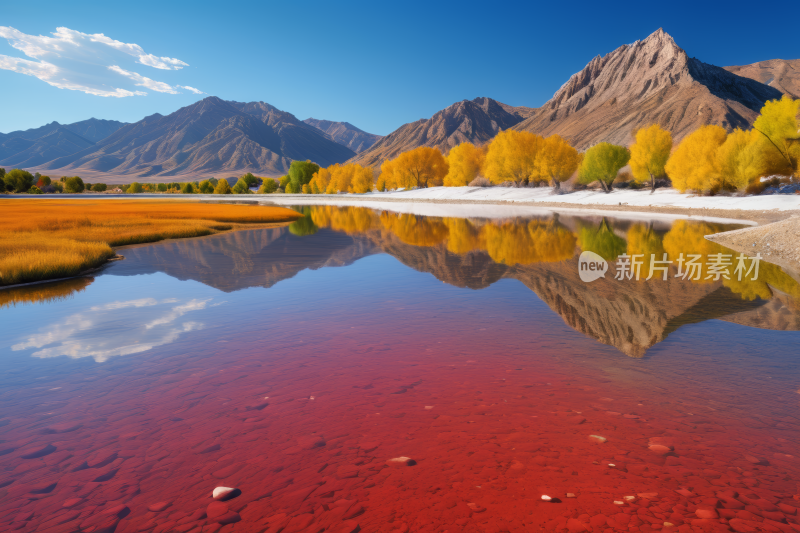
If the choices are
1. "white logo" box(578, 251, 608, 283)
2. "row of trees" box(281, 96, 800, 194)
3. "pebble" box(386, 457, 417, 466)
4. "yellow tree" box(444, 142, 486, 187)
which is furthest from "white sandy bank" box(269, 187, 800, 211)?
"pebble" box(386, 457, 417, 466)

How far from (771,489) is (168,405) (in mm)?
8860

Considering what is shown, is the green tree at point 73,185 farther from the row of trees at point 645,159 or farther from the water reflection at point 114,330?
the water reflection at point 114,330

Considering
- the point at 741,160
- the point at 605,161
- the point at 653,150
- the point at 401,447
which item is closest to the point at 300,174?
the point at 605,161

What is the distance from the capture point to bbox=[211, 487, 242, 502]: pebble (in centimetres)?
501

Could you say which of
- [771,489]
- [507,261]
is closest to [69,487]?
[771,489]

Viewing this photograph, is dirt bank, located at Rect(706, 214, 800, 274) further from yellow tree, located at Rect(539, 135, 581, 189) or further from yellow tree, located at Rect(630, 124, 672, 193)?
yellow tree, located at Rect(539, 135, 581, 189)

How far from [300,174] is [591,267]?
171 meters

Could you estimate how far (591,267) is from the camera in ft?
66.6

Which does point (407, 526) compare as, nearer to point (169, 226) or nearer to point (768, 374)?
point (768, 374)

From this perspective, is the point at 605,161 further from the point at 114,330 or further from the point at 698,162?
the point at 114,330

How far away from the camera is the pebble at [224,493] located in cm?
501

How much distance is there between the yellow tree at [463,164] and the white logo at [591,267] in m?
92.2

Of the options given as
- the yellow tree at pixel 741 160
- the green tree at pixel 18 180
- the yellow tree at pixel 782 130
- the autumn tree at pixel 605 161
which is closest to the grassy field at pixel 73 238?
the autumn tree at pixel 605 161

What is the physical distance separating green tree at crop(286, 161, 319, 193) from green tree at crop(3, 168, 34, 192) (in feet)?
325
